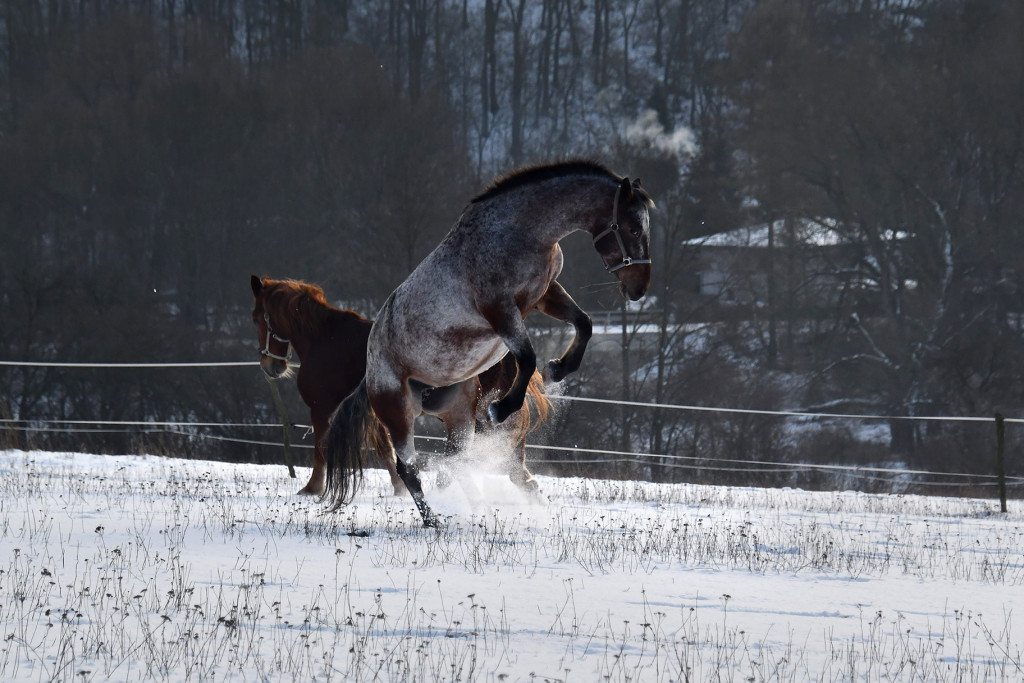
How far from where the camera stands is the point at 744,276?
38812 mm

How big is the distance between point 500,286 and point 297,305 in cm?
418

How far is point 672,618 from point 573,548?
1587 mm

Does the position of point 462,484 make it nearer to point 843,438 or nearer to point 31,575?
point 31,575

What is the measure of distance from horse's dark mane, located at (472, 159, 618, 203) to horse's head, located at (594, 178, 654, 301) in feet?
0.85

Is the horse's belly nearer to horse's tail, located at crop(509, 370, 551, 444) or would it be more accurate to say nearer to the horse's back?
horse's tail, located at crop(509, 370, 551, 444)

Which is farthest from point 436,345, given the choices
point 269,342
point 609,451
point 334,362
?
point 609,451

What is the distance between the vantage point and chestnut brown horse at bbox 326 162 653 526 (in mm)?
6570

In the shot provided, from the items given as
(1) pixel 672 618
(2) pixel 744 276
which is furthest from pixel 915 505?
(2) pixel 744 276

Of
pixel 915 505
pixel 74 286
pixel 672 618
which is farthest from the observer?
pixel 74 286

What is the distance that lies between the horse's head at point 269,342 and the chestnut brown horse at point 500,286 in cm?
314

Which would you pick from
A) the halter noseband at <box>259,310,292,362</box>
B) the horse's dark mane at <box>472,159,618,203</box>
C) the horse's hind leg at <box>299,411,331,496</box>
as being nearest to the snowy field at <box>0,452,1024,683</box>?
the horse's hind leg at <box>299,411,331,496</box>

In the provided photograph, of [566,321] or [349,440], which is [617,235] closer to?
[566,321]

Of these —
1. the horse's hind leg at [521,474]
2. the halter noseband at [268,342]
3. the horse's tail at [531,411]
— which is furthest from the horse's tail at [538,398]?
the halter noseband at [268,342]

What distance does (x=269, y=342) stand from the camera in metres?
10.5
